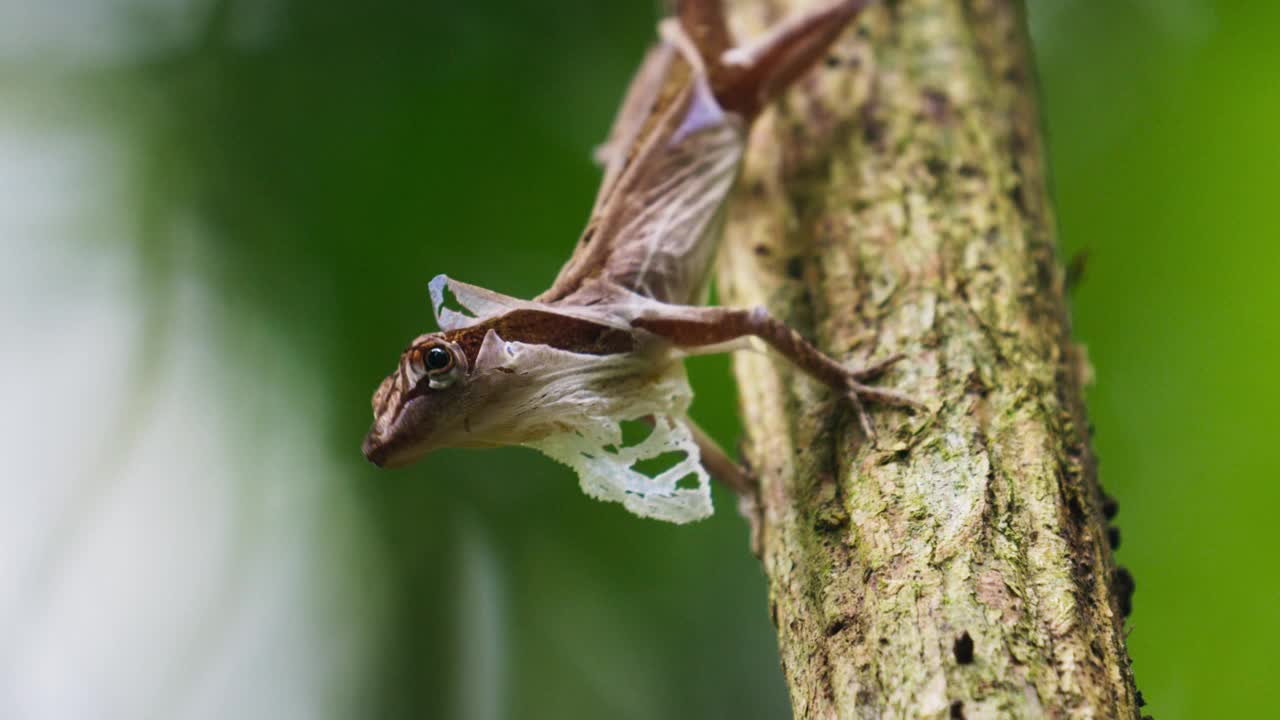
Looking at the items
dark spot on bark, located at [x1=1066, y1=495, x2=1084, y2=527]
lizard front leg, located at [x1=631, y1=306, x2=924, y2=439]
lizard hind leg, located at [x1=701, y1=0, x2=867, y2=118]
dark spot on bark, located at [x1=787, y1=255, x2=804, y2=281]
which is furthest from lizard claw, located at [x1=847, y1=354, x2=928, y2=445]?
lizard hind leg, located at [x1=701, y1=0, x2=867, y2=118]

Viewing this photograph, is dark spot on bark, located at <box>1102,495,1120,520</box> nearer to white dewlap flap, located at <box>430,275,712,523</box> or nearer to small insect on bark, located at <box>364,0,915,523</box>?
small insect on bark, located at <box>364,0,915,523</box>

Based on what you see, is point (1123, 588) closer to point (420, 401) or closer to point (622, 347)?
point (622, 347)

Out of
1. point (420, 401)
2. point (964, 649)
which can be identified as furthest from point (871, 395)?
point (420, 401)

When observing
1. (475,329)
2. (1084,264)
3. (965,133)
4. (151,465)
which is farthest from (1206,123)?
(151,465)

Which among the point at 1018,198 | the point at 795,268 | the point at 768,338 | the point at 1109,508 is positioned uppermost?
the point at 1018,198

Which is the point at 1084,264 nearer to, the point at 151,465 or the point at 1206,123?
the point at 1206,123

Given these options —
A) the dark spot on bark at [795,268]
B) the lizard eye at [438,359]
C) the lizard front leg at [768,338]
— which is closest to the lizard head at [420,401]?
the lizard eye at [438,359]
